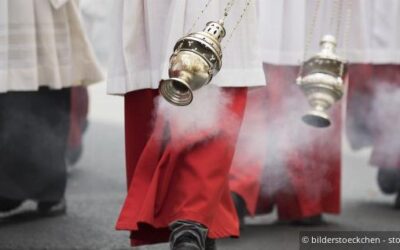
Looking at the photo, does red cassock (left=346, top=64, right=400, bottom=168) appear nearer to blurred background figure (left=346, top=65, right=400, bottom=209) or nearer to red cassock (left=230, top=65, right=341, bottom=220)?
blurred background figure (left=346, top=65, right=400, bottom=209)

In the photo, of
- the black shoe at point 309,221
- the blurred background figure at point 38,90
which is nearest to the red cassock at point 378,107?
the black shoe at point 309,221

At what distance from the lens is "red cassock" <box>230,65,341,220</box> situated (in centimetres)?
425

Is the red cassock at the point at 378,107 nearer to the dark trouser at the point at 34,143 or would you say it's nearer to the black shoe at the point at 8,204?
the dark trouser at the point at 34,143

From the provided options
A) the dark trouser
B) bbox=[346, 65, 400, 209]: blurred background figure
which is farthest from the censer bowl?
bbox=[346, 65, 400, 209]: blurred background figure

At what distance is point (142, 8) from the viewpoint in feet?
11.6

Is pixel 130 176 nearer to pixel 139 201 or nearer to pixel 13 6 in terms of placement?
pixel 139 201

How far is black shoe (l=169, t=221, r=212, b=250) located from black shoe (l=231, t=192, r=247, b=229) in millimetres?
873

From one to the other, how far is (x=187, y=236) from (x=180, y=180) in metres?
0.23

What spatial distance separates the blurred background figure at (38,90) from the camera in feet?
13.6

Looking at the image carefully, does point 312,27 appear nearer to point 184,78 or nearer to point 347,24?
point 347,24

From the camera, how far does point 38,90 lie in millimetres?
4527

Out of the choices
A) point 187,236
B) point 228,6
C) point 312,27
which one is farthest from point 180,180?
point 312,27

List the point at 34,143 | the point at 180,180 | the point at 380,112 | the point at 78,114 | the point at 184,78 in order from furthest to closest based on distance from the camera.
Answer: the point at 78,114
the point at 380,112
the point at 34,143
the point at 180,180
the point at 184,78

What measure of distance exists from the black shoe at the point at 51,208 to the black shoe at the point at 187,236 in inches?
55.5
